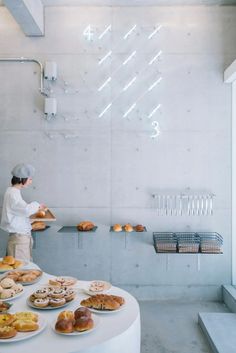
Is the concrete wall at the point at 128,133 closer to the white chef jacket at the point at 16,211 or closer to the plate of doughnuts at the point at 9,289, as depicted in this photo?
the white chef jacket at the point at 16,211

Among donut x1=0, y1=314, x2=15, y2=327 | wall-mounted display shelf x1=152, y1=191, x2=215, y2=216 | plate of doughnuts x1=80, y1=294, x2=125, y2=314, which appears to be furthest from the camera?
wall-mounted display shelf x1=152, y1=191, x2=215, y2=216

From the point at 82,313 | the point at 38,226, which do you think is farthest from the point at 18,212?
the point at 82,313

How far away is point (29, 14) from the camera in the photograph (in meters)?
3.37

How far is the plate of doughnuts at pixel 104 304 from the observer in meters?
1.53

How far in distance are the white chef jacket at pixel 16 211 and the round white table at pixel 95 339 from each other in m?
1.58

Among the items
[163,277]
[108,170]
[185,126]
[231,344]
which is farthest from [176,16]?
[231,344]

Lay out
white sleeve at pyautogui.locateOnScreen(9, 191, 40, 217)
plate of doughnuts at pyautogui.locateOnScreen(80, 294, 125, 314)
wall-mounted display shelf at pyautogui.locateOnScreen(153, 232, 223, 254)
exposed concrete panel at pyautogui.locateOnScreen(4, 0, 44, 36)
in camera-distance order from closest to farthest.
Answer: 1. plate of doughnuts at pyautogui.locateOnScreen(80, 294, 125, 314)
2. white sleeve at pyautogui.locateOnScreen(9, 191, 40, 217)
3. exposed concrete panel at pyautogui.locateOnScreen(4, 0, 44, 36)
4. wall-mounted display shelf at pyautogui.locateOnScreen(153, 232, 223, 254)

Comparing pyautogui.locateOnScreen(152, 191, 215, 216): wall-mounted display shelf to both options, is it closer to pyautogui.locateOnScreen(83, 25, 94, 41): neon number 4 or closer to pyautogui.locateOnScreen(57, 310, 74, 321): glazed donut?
pyautogui.locateOnScreen(83, 25, 94, 41): neon number 4

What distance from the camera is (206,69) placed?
3814 millimetres

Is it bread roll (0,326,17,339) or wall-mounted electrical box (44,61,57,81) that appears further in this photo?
wall-mounted electrical box (44,61,57,81)

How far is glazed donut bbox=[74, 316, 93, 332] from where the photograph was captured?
134cm

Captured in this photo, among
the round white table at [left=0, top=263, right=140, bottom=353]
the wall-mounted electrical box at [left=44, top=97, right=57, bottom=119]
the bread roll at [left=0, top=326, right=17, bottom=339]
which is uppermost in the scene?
the wall-mounted electrical box at [left=44, top=97, right=57, bottom=119]

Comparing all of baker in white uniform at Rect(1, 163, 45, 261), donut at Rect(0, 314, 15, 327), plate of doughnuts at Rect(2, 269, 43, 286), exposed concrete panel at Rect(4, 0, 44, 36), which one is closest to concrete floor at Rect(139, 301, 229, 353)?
plate of doughnuts at Rect(2, 269, 43, 286)

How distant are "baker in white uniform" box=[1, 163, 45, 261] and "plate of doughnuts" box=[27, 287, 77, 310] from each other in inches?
59.8
